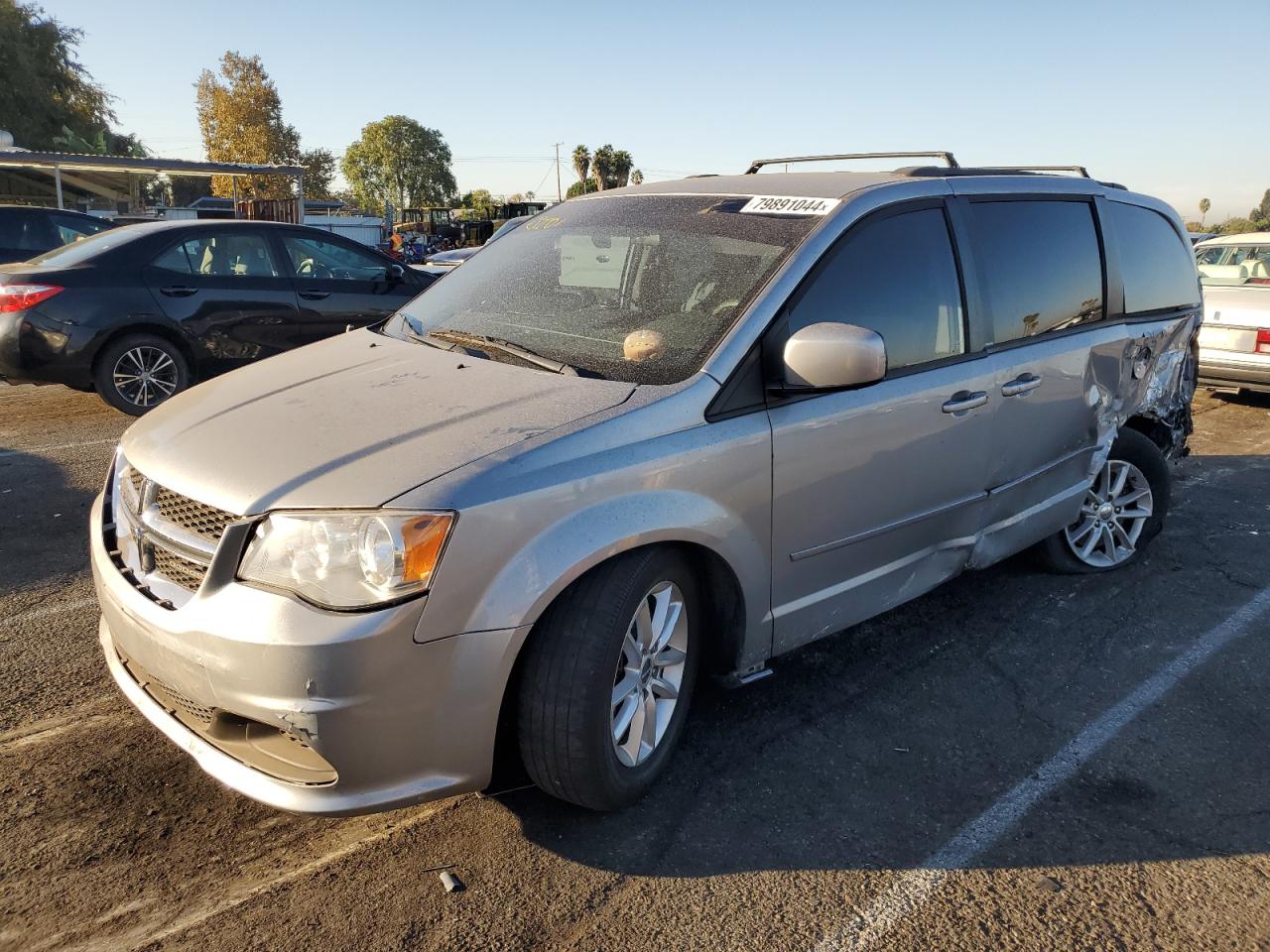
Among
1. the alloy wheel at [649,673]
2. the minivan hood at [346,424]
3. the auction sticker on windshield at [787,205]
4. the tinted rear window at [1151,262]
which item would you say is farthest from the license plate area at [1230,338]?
the minivan hood at [346,424]

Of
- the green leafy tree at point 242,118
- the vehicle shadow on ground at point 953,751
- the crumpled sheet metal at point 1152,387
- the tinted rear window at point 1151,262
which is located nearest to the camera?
the vehicle shadow on ground at point 953,751

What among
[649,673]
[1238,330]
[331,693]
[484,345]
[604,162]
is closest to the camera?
[331,693]

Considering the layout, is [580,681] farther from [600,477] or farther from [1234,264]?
[1234,264]

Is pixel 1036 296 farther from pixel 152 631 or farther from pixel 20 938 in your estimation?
pixel 20 938

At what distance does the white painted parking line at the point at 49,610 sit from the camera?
390cm

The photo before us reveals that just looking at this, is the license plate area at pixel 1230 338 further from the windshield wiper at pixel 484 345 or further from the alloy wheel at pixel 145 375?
the alloy wheel at pixel 145 375

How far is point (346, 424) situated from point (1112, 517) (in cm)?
384

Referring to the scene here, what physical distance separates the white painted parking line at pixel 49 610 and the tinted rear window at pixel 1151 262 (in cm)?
A: 486

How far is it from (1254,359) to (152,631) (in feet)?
29.9

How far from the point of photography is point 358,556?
2225mm

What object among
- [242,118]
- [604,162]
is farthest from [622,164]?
[242,118]

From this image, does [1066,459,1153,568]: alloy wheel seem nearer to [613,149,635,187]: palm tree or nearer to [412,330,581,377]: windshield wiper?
[412,330,581,377]: windshield wiper

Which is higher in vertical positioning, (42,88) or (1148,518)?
(42,88)

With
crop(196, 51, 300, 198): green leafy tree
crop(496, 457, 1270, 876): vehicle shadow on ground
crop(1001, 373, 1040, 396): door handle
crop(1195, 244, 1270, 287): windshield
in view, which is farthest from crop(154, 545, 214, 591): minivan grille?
crop(196, 51, 300, 198): green leafy tree
